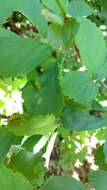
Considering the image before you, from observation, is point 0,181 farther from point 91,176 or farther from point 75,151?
point 75,151

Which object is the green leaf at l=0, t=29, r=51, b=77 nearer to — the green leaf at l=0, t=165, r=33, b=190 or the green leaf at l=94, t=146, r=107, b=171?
the green leaf at l=0, t=165, r=33, b=190

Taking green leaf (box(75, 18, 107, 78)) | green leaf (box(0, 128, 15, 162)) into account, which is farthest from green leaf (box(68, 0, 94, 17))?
green leaf (box(0, 128, 15, 162))

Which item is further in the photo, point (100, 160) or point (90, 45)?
point (100, 160)

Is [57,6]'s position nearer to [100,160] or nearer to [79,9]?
[79,9]

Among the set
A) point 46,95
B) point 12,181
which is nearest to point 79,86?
point 46,95

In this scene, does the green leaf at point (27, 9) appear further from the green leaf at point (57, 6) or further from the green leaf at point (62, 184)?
the green leaf at point (62, 184)

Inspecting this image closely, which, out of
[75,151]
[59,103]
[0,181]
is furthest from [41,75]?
[75,151]
